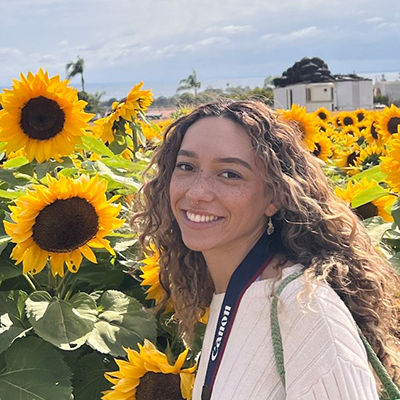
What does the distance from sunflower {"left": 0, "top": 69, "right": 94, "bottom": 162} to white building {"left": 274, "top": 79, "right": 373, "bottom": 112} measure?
14.8 metres

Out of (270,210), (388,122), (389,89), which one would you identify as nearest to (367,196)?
(270,210)

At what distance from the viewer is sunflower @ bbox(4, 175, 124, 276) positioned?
227 centimetres

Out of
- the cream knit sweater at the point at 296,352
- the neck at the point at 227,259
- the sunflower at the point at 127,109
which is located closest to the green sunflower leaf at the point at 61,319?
the neck at the point at 227,259

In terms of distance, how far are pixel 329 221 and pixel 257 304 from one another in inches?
14.5

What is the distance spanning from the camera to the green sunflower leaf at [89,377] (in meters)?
2.37

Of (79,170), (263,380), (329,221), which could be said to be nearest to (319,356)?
(263,380)

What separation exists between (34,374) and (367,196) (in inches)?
54.2

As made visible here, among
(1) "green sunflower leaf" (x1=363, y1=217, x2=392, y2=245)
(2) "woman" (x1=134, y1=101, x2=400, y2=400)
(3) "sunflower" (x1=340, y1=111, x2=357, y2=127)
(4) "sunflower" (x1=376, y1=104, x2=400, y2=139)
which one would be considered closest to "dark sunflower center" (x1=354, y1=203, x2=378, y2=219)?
(1) "green sunflower leaf" (x1=363, y1=217, x2=392, y2=245)

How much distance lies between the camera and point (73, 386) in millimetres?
2391

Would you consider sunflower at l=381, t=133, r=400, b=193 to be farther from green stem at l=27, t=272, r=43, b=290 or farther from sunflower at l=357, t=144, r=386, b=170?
sunflower at l=357, t=144, r=386, b=170

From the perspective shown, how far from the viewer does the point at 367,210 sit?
3016mm

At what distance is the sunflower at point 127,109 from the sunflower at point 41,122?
93 centimetres

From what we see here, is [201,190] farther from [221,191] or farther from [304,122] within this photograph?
[304,122]

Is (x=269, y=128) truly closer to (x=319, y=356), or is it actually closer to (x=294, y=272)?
(x=294, y=272)
